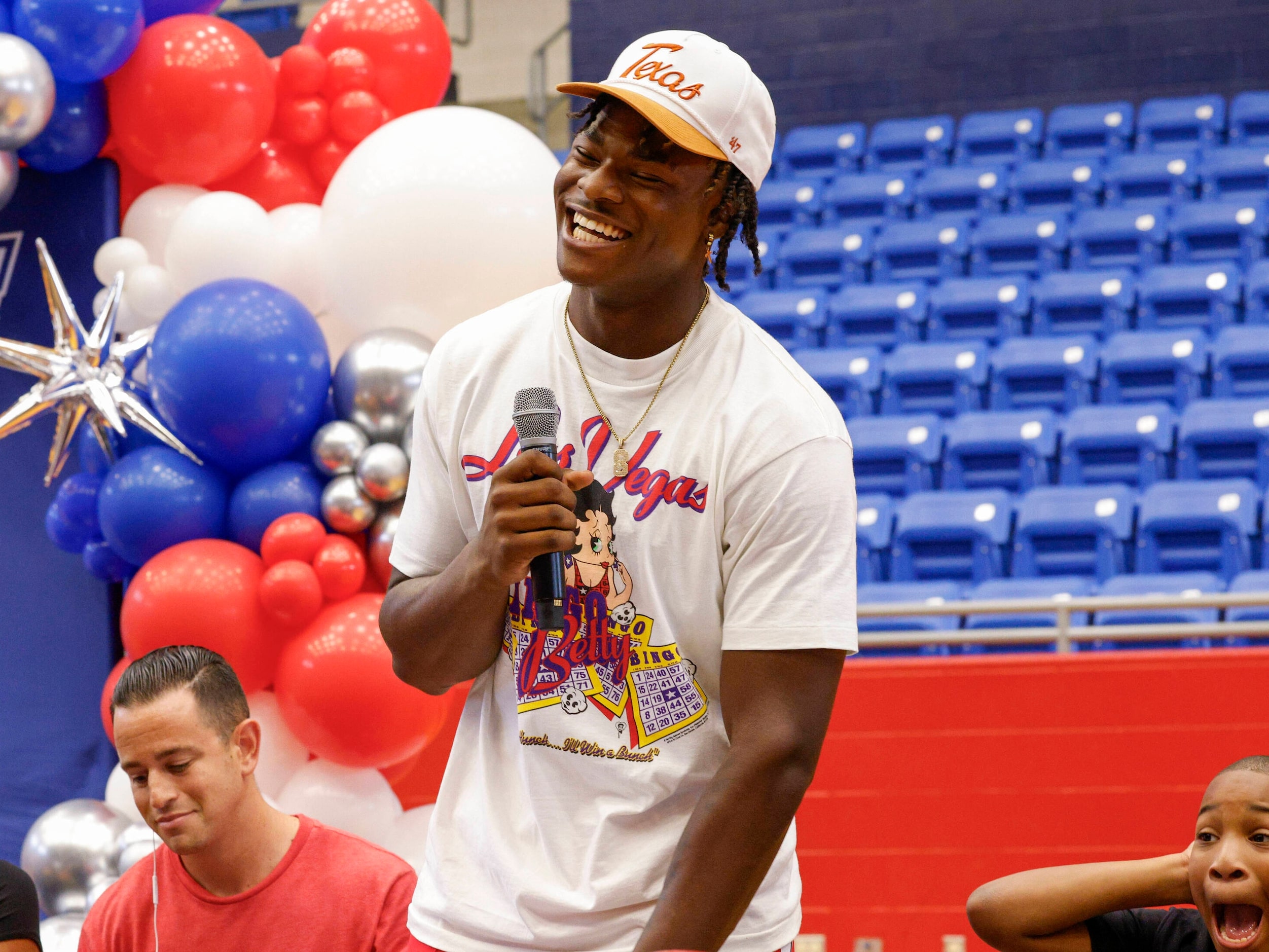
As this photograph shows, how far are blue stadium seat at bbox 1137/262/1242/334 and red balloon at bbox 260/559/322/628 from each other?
459 centimetres

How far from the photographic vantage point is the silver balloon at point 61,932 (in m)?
3.40

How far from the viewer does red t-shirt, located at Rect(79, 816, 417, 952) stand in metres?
1.95

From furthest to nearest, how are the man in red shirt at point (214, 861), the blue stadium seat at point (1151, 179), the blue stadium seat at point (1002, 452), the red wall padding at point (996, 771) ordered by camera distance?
the blue stadium seat at point (1151, 179) → the blue stadium seat at point (1002, 452) → the red wall padding at point (996, 771) → the man in red shirt at point (214, 861)

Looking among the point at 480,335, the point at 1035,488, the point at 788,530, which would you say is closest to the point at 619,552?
the point at 788,530

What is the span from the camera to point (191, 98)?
141 inches

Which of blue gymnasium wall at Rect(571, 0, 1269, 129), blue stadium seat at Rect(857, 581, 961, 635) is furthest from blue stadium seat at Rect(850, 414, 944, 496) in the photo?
blue gymnasium wall at Rect(571, 0, 1269, 129)

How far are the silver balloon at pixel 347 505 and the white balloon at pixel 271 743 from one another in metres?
0.47

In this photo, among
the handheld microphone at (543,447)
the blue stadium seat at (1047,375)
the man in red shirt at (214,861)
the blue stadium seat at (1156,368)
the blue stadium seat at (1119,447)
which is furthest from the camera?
the blue stadium seat at (1047,375)

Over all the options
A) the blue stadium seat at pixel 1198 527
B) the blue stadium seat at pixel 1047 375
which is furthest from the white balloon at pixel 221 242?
the blue stadium seat at pixel 1047 375

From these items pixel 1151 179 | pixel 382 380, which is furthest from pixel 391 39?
pixel 1151 179

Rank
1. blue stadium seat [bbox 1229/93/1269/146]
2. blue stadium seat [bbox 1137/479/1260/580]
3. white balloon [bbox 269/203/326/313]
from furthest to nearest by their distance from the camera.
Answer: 1. blue stadium seat [bbox 1229/93/1269/146]
2. blue stadium seat [bbox 1137/479/1260/580]
3. white balloon [bbox 269/203/326/313]

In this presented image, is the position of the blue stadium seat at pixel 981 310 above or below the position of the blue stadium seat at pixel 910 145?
below

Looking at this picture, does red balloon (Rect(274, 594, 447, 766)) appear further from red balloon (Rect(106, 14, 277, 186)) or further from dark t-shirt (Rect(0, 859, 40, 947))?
red balloon (Rect(106, 14, 277, 186))

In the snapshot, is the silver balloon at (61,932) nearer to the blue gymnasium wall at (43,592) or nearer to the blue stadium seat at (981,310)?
the blue gymnasium wall at (43,592)
